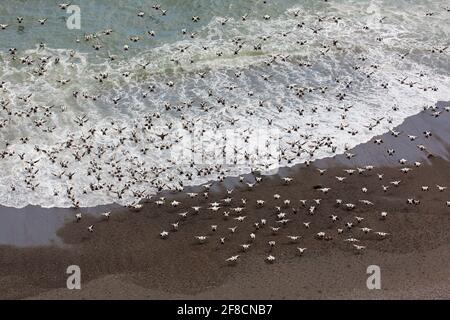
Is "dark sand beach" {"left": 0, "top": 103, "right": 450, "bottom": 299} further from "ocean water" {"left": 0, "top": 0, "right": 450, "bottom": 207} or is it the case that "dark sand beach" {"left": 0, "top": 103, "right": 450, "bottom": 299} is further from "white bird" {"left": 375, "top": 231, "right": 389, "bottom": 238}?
"ocean water" {"left": 0, "top": 0, "right": 450, "bottom": 207}

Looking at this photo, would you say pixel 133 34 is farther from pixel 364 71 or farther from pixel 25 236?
pixel 25 236

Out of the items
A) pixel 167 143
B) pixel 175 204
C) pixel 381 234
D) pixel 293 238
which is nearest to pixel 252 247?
pixel 293 238

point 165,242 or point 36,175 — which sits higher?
point 36,175

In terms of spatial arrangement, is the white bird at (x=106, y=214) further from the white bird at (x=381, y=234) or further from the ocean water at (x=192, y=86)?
the white bird at (x=381, y=234)

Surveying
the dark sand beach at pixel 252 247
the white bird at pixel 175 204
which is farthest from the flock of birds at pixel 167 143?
the dark sand beach at pixel 252 247

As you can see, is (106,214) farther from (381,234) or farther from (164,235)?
(381,234)
